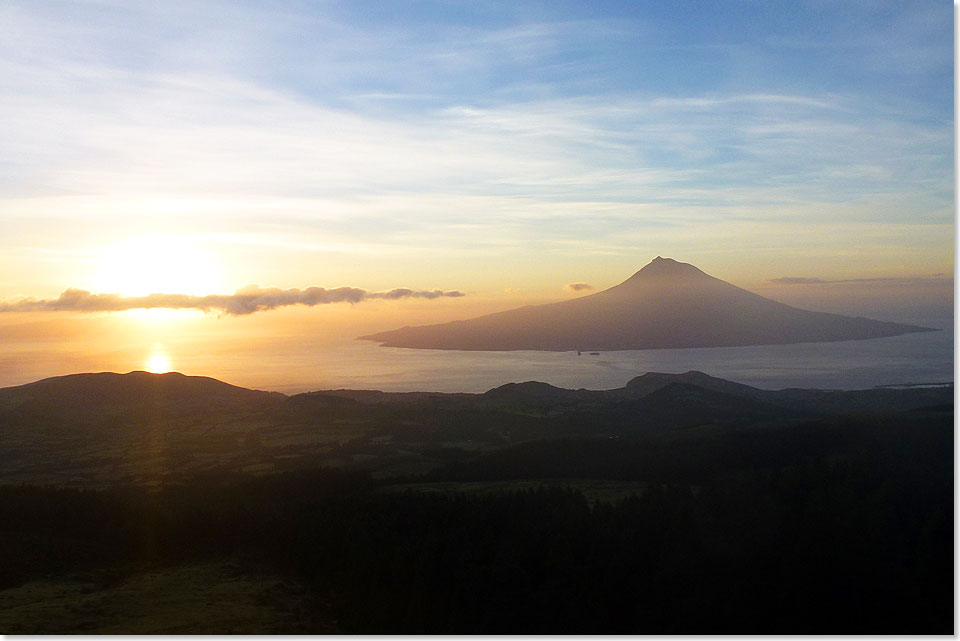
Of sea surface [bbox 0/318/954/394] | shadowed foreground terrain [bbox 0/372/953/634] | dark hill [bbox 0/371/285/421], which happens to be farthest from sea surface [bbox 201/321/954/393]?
shadowed foreground terrain [bbox 0/372/953/634]

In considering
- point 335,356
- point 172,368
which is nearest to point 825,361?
point 335,356

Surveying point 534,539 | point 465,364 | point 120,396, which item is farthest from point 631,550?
point 465,364

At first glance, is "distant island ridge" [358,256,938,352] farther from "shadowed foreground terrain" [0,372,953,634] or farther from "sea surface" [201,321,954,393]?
"shadowed foreground terrain" [0,372,953,634]

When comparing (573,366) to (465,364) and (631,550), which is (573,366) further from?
(631,550)

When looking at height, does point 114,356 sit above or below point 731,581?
above

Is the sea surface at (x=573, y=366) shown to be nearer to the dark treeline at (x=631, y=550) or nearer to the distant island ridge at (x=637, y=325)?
the distant island ridge at (x=637, y=325)

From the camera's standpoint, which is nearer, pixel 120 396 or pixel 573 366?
pixel 120 396

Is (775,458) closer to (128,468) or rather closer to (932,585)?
(932,585)

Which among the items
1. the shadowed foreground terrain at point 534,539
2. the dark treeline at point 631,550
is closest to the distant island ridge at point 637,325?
the shadowed foreground terrain at point 534,539
